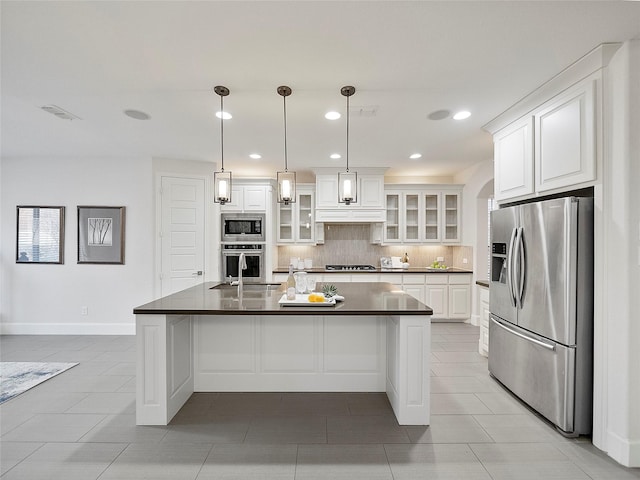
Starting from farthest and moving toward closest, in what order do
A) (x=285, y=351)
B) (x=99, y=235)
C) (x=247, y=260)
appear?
1. (x=247, y=260)
2. (x=99, y=235)
3. (x=285, y=351)

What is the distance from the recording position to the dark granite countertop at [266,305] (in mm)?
2320

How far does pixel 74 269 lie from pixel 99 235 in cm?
63

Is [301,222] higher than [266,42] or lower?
lower

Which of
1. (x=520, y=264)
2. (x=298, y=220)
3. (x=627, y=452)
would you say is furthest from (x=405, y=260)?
(x=627, y=452)

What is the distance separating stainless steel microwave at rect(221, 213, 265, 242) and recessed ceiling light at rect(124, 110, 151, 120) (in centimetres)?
225

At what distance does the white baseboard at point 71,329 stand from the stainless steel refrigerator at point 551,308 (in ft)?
16.1

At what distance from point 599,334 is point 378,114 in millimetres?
2470

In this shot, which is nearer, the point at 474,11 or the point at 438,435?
the point at 474,11

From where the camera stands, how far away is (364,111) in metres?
3.16

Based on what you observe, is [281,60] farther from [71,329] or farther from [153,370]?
[71,329]

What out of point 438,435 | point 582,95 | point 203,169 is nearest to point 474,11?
point 582,95

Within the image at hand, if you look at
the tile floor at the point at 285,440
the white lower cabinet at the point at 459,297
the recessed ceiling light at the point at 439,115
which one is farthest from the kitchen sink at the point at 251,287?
the white lower cabinet at the point at 459,297

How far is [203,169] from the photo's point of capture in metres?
Result: 5.14

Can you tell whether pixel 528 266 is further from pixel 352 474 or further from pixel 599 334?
pixel 352 474
